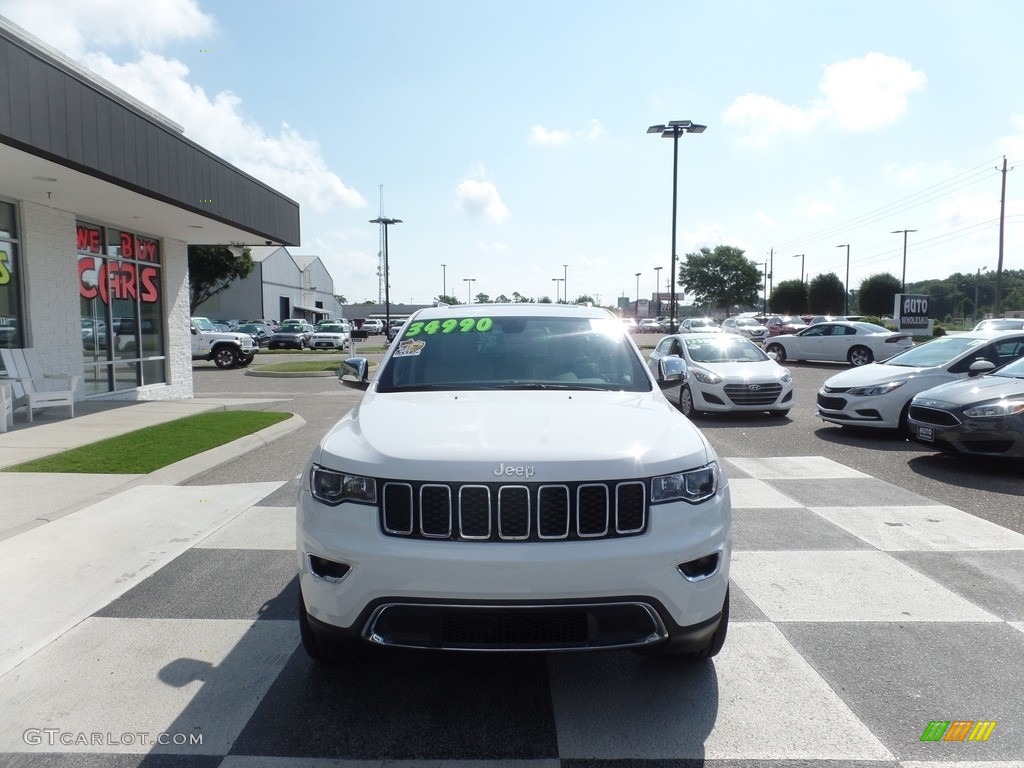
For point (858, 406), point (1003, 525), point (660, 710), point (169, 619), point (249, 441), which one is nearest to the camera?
point (660, 710)

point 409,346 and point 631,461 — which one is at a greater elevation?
point 409,346

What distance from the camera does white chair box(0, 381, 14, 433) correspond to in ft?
34.1

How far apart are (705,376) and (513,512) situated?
416 inches

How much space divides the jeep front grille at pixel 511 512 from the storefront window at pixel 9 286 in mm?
11453

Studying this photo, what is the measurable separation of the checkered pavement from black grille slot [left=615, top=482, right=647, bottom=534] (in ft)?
2.73

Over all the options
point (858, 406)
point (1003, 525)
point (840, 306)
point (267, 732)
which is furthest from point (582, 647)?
point (840, 306)

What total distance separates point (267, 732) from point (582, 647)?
131 centimetres

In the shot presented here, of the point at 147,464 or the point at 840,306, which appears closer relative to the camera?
the point at 147,464

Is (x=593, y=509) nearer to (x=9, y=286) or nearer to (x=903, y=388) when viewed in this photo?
(x=903, y=388)

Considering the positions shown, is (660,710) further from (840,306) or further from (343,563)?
(840,306)

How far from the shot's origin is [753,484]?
25.8 feet

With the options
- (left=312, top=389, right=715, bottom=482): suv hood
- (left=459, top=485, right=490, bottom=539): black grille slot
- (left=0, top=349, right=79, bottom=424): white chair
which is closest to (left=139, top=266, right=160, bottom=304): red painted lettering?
(left=0, top=349, right=79, bottom=424): white chair

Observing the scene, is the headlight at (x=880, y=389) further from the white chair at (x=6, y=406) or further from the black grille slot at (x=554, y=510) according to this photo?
the white chair at (x=6, y=406)

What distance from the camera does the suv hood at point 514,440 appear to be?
10.1 ft
